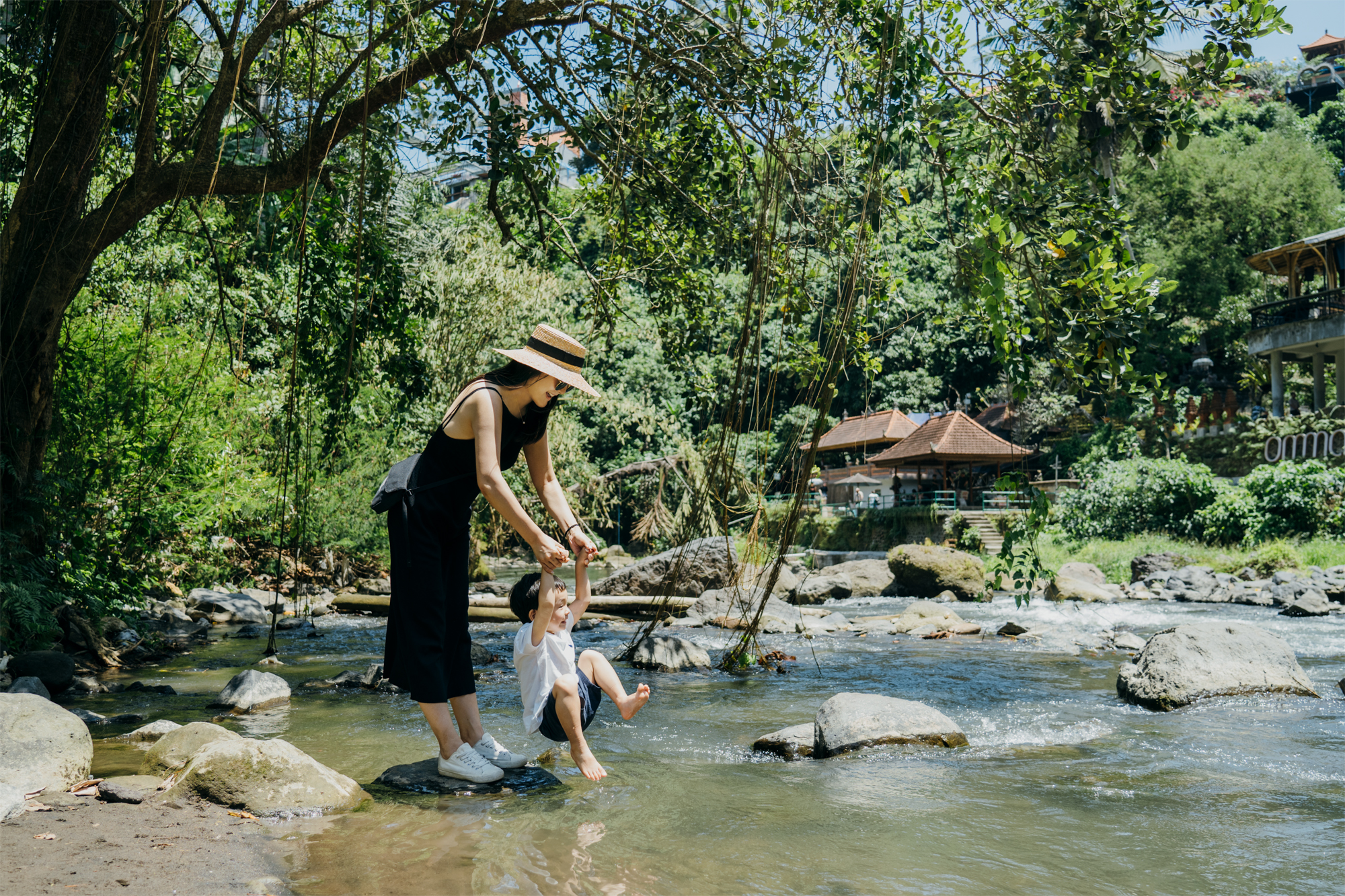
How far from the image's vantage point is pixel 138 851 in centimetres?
283

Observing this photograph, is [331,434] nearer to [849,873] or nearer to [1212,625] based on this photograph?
[849,873]

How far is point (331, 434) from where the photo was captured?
736 centimetres

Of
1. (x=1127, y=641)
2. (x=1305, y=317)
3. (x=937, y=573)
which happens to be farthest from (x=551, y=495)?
(x=1305, y=317)

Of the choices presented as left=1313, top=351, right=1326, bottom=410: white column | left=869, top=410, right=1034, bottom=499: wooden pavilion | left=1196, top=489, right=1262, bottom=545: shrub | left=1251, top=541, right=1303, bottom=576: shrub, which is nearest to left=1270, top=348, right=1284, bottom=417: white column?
left=1313, top=351, right=1326, bottom=410: white column

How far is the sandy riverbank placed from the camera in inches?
101

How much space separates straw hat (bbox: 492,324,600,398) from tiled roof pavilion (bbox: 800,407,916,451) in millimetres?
30390

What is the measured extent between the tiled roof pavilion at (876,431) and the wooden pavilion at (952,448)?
1.87m

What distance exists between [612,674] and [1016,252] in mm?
2618

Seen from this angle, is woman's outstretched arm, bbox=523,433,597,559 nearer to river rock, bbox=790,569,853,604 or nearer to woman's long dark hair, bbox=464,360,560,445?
woman's long dark hair, bbox=464,360,560,445

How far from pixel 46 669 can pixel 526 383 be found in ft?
14.3

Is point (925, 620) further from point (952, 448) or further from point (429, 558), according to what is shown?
point (952, 448)

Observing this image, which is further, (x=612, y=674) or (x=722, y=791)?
(x=612, y=674)

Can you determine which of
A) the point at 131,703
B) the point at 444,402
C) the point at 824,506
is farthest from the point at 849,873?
the point at 824,506

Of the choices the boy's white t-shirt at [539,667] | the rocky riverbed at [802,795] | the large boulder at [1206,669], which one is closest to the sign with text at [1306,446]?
the rocky riverbed at [802,795]
